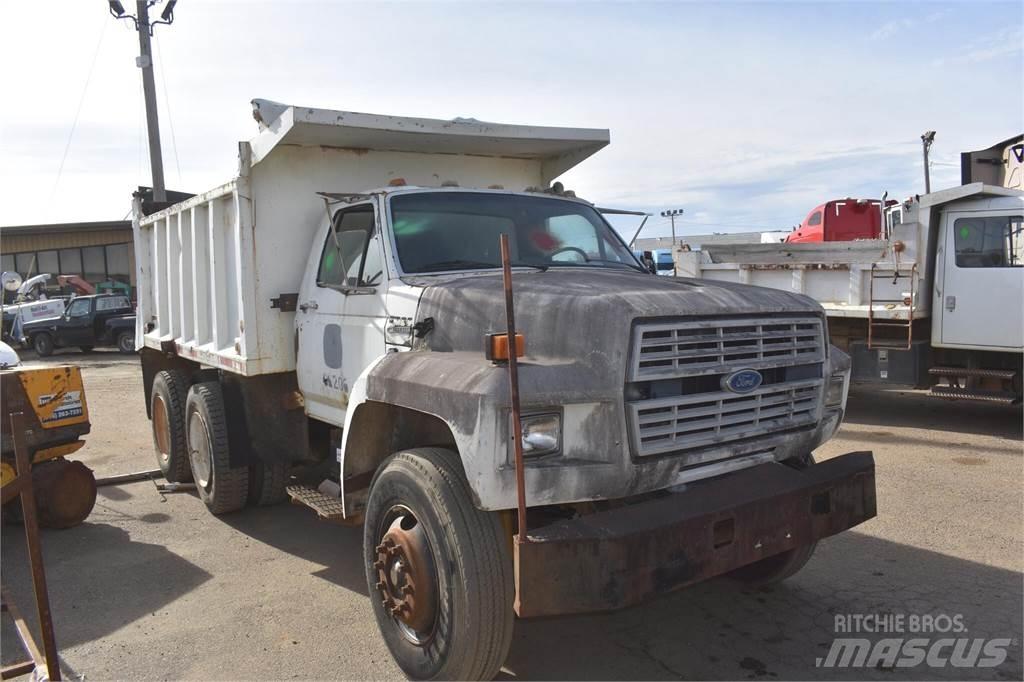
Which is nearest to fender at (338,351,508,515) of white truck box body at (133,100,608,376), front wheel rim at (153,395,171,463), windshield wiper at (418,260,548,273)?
windshield wiper at (418,260,548,273)

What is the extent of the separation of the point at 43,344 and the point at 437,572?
78.2ft

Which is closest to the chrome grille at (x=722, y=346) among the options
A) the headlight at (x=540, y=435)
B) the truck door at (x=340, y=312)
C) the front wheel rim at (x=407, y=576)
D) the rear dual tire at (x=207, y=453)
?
the headlight at (x=540, y=435)

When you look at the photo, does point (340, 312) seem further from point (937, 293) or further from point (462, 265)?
point (937, 293)

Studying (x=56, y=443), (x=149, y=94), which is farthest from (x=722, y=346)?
(x=149, y=94)

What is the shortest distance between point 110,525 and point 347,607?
8.83 feet

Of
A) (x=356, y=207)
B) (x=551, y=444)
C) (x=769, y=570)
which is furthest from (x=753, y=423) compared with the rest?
(x=356, y=207)

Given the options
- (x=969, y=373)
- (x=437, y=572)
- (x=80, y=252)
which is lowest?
(x=437, y=572)

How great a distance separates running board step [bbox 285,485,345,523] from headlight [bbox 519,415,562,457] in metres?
1.52

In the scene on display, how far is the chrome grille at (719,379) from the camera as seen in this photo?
320 cm

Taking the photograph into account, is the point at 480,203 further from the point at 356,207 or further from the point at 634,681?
the point at 634,681

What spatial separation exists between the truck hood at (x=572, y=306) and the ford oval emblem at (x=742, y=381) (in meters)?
0.27

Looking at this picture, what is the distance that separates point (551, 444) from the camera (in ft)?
10.1

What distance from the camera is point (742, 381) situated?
11.3ft

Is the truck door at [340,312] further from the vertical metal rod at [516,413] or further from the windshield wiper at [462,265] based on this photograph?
the vertical metal rod at [516,413]
